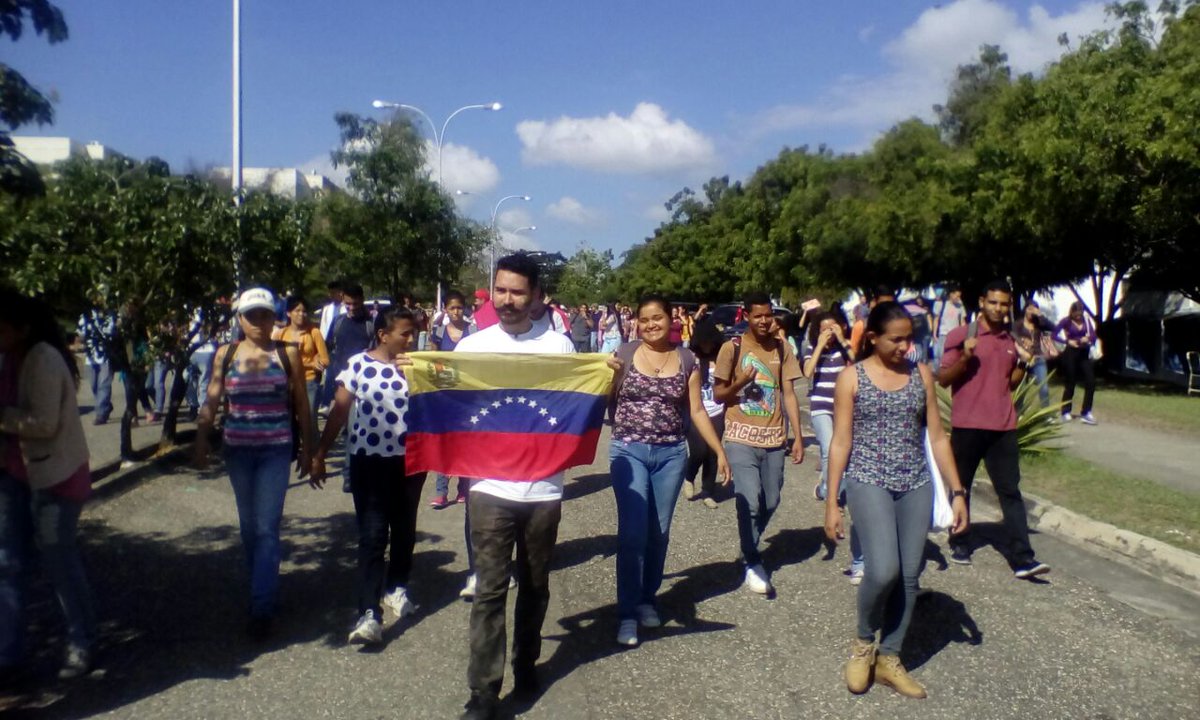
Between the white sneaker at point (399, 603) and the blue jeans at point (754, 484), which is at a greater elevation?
the blue jeans at point (754, 484)

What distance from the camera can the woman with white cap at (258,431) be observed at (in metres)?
5.64

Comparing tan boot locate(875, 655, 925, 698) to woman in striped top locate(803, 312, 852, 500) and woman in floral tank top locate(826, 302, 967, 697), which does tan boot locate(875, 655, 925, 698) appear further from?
woman in striped top locate(803, 312, 852, 500)

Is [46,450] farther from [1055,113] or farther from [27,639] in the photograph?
[1055,113]

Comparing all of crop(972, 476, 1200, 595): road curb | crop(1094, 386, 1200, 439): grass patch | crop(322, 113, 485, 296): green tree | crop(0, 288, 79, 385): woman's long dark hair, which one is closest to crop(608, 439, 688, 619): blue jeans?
crop(0, 288, 79, 385): woman's long dark hair

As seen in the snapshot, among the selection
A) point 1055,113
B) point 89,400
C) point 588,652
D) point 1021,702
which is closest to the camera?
point 1021,702

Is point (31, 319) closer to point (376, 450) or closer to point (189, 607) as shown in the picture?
point (376, 450)

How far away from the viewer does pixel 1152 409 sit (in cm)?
Answer: 1758

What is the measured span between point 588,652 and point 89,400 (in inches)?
562

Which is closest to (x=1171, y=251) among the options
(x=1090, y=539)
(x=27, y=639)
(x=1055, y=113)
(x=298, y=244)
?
(x=1055, y=113)

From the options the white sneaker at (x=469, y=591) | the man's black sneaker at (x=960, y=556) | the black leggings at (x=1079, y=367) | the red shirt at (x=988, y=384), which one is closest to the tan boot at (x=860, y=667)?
the white sneaker at (x=469, y=591)

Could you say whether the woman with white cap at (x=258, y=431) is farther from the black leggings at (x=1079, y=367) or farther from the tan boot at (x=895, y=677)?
the black leggings at (x=1079, y=367)

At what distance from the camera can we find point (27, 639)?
18.4 feet

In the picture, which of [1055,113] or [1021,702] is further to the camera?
[1055,113]

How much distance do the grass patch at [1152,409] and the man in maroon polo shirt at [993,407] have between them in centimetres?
875
